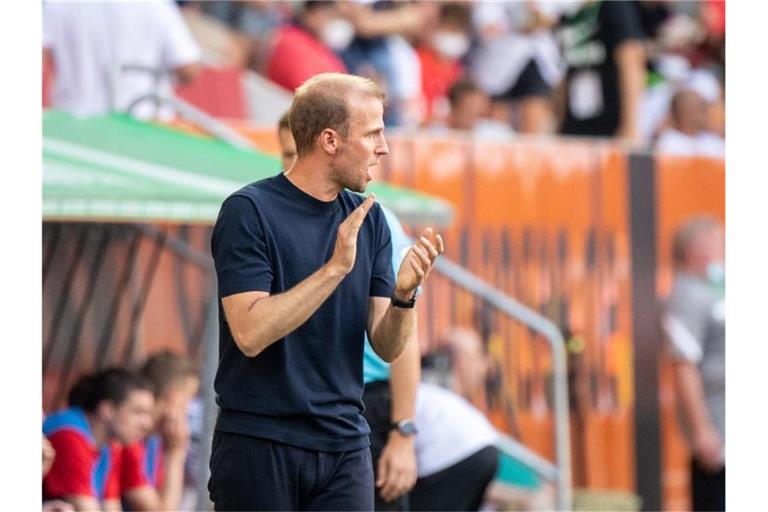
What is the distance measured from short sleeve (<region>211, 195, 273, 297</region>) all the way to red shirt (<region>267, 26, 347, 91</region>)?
6.55m

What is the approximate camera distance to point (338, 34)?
11.8 meters

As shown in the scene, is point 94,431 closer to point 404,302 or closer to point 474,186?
point 474,186

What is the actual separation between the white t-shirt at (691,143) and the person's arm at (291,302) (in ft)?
27.0

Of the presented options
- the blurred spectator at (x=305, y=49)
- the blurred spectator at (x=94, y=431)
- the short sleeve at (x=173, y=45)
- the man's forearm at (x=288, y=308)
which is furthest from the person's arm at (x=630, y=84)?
the man's forearm at (x=288, y=308)

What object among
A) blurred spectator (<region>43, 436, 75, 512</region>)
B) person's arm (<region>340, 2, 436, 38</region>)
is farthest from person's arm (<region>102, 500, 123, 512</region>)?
person's arm (<region>340, 2, 436, 38</region>)

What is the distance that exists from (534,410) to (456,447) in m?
3.98

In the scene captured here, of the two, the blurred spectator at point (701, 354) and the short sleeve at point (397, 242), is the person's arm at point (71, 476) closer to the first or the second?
the short sleeve at point (397, 242)

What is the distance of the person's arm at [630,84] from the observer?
12.5m

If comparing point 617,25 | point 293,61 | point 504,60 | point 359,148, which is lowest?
point 359,148

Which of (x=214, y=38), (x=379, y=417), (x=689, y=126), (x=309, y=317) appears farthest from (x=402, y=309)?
(x=689, y=126)

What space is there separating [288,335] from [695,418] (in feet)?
18.4

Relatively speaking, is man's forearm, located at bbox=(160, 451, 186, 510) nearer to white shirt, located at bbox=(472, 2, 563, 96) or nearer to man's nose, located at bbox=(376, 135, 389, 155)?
man's nose, located at bbox=(376, 135, 389, 155)

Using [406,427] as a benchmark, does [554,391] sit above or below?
below
